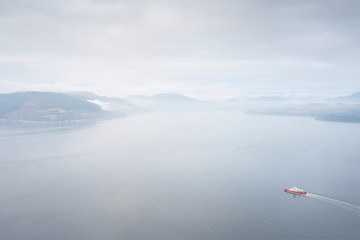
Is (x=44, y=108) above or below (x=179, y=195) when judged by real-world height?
above

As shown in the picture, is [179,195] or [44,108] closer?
[179,195]

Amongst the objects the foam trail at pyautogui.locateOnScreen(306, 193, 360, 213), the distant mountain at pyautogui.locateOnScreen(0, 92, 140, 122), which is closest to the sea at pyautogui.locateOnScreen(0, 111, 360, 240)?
the foam trail at pyautogui.locateOnScreen(306, 193, 360, 213)

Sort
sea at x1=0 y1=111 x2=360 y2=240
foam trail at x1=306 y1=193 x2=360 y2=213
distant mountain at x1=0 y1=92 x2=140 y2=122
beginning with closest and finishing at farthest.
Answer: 1. sea at x1=0 y1=111 x2=360 y2=240
2. foam trail at x1=306 y1=193 x2=360 y2=213
3. distant mountain at x1=0 y1=92 x2=140 y2=122

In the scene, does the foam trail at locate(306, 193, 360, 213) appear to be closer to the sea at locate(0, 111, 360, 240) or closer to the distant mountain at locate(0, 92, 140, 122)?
the sea at locate(0, 111, 360, 240)

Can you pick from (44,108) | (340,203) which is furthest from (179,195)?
(44,108)

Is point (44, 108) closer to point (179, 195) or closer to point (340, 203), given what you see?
point (179, 195)

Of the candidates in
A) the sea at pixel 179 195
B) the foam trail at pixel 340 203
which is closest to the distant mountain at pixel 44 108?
the sea at pixel 179 195

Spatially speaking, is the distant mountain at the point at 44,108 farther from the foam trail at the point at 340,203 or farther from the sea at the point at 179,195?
the foam trail at the point at 340,203

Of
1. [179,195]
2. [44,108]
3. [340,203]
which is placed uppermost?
[44,108]

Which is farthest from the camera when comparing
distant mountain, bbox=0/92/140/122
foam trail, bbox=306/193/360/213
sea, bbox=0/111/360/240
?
distant mountain, bbox=0/92/140/122

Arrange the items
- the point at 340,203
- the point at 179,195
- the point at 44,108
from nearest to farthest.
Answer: the point at 340,203 < the point at 179,195 < the point at 44,108
